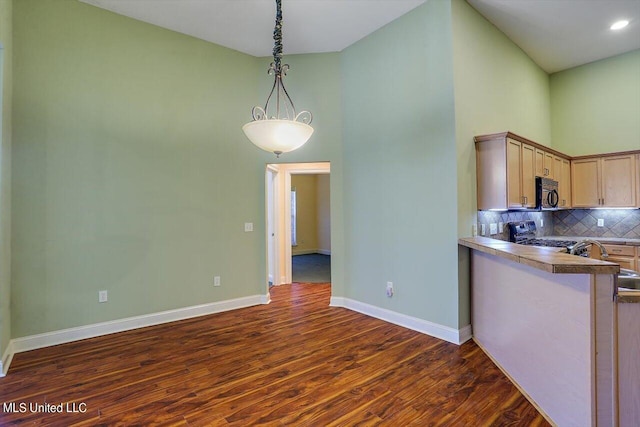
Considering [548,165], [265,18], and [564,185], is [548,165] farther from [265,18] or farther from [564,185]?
[265,18]

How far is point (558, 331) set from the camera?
1.94 meters

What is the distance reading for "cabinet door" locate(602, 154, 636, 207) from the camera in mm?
4438

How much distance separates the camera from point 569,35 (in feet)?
13.4

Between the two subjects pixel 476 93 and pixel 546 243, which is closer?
pixel 476 93

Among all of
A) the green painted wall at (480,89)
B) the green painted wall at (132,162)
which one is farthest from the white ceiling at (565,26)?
the green painted wall at (132,162)

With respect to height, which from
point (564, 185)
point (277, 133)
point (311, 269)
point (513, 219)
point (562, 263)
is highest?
point (277, 133)

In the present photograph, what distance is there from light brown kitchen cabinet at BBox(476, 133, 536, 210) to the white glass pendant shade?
6.44ft

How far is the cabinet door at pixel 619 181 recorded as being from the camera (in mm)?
4438

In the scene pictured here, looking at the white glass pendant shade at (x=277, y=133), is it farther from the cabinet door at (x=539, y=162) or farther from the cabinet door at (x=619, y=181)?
the cabinet door at (x=619, y=181)

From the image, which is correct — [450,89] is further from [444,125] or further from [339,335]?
[339,335]

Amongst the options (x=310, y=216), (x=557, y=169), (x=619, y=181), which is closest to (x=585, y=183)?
(x=619, y=181)

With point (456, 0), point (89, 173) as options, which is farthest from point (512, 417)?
point (89, 173)

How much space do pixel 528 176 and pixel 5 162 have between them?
5211mm

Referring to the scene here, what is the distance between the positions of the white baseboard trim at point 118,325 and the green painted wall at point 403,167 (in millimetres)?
1607
